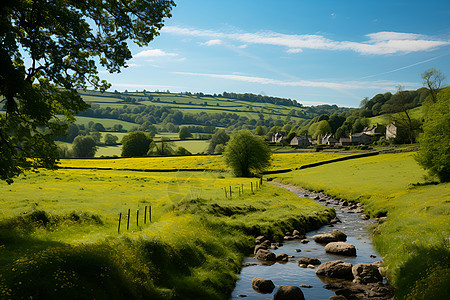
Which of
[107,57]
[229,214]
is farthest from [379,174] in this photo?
[107,57]

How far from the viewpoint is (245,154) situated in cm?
7381

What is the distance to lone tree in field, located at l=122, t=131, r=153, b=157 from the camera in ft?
396

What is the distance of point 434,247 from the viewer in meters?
16.0

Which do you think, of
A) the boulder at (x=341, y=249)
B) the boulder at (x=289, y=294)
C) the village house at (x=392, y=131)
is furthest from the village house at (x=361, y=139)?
the boulder at (x=289, y=294)

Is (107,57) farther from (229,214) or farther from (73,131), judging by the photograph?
(73,131)

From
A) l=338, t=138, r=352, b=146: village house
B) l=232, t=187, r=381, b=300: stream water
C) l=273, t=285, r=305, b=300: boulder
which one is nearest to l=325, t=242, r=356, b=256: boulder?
l=232, t=187, r=381, b=300: stream water

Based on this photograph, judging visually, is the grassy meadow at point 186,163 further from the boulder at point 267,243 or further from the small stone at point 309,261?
the small stone at point 309,261

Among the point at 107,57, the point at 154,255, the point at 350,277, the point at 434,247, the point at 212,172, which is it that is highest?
the point at 107,57

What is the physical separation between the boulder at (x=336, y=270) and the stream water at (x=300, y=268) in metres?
0.58

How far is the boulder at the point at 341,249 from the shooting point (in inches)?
836

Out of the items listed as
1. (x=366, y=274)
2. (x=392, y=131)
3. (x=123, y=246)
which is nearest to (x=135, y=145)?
(x=392, y=131)

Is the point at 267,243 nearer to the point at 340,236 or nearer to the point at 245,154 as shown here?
the point at 340,236

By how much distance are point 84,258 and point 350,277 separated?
46.6 ft

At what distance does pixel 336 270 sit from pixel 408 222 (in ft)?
32.1
